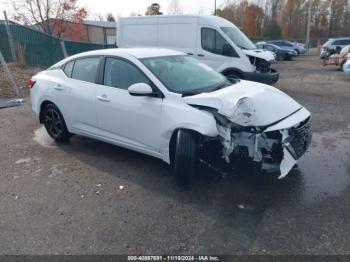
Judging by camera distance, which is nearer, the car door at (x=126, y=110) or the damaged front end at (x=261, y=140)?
the damaged front end at (x=261, y=140)

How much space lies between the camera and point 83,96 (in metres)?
4.58

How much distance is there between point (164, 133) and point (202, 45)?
621cm

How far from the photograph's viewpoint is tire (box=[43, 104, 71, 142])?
5137mm

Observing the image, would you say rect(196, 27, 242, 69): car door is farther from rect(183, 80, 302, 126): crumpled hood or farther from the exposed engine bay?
rect(183, 80, 302, 126): crumpled hood

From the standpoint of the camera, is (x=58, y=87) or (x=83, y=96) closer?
(x=83, y=96)

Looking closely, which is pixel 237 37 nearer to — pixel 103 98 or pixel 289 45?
pixel 103 98

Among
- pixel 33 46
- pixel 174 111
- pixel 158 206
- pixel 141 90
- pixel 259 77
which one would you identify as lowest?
pixel 158 206

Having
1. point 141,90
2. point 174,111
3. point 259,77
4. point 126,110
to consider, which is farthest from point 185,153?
point 259,77

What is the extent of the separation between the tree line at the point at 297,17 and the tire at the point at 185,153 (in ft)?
185

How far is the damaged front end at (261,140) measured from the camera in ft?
11.0

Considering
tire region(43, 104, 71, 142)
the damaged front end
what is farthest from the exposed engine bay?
tire region(43, 104, 71, 142)

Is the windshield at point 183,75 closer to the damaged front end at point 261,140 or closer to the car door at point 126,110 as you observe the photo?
the car door at point 126,110

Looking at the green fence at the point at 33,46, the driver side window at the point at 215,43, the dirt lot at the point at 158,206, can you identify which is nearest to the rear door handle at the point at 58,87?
the dirt lot at the point at 158,206

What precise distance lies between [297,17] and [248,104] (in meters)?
62.8
